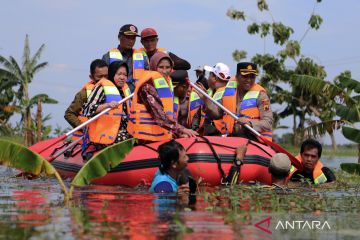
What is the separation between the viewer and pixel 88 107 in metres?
11.3

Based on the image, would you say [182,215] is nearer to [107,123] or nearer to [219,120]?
[107,123]

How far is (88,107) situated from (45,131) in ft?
49.2

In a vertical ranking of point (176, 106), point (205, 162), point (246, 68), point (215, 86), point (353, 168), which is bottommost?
point (353, 168)

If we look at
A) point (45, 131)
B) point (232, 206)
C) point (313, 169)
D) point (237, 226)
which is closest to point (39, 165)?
point (232, 206)

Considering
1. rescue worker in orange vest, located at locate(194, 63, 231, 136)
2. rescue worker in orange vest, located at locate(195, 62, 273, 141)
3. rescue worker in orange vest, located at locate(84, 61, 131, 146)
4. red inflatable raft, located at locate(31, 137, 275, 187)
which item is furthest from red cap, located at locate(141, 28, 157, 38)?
red inflatable raft, located at locate(31, 137, 275, 187)

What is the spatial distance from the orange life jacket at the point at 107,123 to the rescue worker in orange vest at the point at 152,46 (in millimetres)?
1255

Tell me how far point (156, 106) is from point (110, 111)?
847 millimetres

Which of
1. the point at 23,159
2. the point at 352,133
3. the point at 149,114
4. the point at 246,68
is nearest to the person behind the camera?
the point at 23,159

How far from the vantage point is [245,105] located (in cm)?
1124

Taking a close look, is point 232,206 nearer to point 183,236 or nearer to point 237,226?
point 237,226

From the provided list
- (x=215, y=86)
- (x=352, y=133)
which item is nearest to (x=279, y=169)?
(x=215, y=86)

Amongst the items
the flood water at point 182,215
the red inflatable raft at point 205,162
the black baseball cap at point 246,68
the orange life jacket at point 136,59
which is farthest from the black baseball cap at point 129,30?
the flood water at point 182,215

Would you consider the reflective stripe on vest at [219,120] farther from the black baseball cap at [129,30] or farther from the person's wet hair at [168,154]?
the person's wet hair at [168,154]

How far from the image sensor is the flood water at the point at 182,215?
19.2ft
